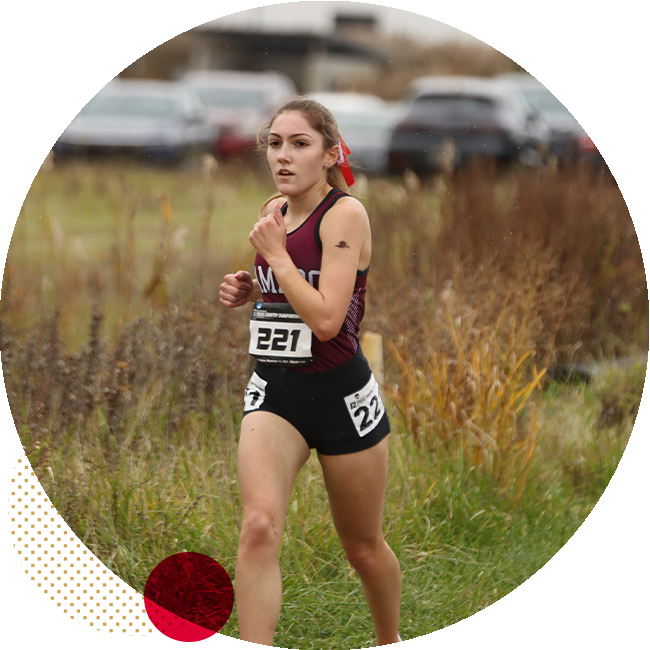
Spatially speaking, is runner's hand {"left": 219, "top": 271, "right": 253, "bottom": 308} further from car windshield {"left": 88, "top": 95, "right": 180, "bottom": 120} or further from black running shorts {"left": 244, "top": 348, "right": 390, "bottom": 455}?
car windshield {"left": 88, "top": 95, "right": 180, "bottom": 120}

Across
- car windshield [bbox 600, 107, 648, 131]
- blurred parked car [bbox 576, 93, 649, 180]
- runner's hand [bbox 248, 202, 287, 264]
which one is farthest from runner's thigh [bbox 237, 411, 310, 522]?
car windshield [bbox 600, 107, 648, 131]

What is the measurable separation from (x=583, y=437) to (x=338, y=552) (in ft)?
6.30

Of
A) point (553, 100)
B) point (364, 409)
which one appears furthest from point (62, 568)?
point (553, 100)

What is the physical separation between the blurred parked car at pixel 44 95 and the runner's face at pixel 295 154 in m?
15.3

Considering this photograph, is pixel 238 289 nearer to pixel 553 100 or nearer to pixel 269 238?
pixel 269 238

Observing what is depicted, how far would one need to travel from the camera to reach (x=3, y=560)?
3.16 m

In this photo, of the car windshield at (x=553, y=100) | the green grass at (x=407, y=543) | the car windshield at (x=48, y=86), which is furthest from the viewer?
the car windshield at (x=553, y=100)

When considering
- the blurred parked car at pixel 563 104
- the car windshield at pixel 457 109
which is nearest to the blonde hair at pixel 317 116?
the car windshield at pixel 457 109

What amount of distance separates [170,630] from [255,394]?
0.92m

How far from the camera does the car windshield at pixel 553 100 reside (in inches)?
794

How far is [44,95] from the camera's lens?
1917 centimetres

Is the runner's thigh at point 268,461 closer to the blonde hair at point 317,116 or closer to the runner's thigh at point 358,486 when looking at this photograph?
the runner's thigh at point 358,486

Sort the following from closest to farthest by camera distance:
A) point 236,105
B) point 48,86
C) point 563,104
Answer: point 236,105
point 48,86
point 563,104

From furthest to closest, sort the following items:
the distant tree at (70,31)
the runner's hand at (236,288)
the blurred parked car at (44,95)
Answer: the distant tree at (70,31) → the blurred parked car at (44,95) → the runner's hand at (236,288)
